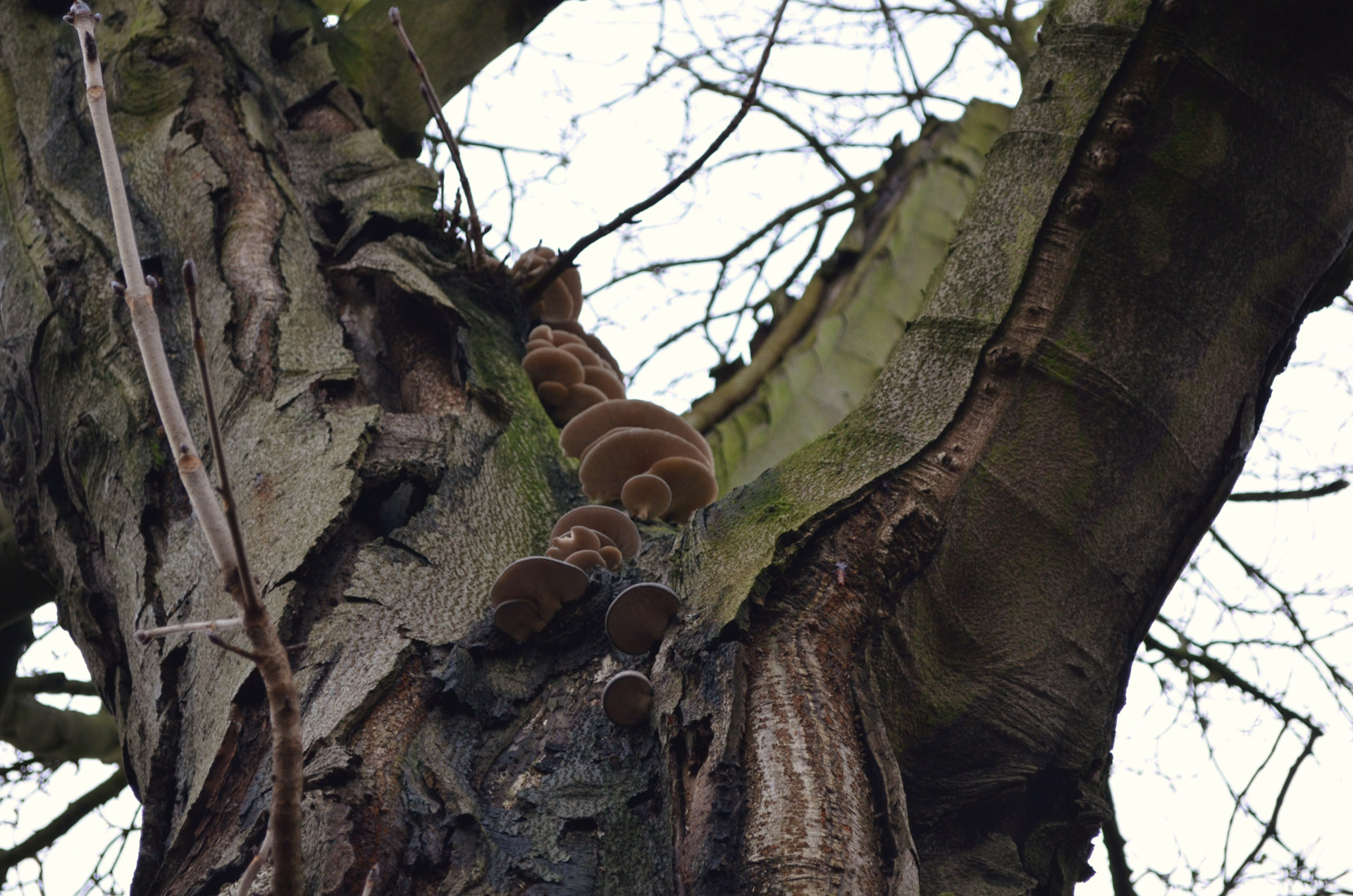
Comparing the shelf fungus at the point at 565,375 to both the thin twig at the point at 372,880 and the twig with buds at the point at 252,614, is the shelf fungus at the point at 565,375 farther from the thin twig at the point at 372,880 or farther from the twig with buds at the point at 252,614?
the twig with buds at the point at 252,614

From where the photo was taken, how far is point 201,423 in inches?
77.7

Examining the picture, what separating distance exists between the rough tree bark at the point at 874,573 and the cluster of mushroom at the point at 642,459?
0.35 meters

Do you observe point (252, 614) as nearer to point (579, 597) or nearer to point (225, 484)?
point (225, 484)

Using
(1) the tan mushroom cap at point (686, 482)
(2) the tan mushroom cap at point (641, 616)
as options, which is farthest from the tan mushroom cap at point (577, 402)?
(2) the tan mushroom cap at point (641, 616)

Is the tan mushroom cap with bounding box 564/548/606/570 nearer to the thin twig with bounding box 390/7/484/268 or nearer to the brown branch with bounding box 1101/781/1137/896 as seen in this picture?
the thin twig with bounding box 390/7/484/268

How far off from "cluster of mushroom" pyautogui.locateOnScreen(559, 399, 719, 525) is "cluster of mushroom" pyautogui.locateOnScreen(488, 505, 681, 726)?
0.46 m

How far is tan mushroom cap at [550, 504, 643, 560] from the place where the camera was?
1970 mm

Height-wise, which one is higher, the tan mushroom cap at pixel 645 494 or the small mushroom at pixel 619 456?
the small mushroom at pixel 619 456

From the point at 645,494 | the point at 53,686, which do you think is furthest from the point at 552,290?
the point at 53,686

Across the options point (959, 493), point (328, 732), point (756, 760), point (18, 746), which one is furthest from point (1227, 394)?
point (18, 746)

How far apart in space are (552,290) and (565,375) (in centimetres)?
47

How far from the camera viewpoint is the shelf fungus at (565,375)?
259cm

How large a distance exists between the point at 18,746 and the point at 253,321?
2.99 m

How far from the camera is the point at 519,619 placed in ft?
5.09
